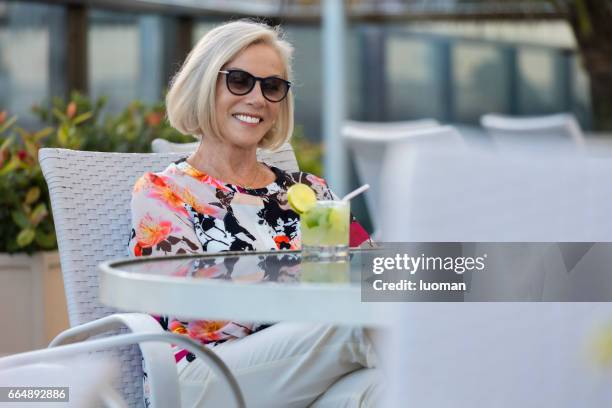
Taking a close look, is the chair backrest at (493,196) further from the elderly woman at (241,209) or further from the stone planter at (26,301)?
the stone planter at (26,301)

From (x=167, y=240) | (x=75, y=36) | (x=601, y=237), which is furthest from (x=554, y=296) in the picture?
(x=75, y=36)

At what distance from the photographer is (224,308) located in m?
1.56

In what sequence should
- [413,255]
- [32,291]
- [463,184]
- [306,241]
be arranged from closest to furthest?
[463,184]
[413,255]
[306,241]
[32,291]

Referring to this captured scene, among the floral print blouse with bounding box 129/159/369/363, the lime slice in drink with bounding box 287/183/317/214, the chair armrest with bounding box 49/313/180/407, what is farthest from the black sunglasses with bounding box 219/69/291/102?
the chair armrest with bounding box 49/313/180/407

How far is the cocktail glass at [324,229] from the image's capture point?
2.04 meters

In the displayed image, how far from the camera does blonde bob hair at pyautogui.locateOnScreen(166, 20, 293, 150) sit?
270 centimetres

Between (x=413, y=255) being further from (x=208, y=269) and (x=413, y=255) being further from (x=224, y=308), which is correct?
(x=208, y=269)

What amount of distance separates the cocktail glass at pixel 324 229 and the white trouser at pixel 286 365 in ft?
0.50

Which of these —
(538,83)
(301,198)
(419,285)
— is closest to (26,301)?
(301,198)

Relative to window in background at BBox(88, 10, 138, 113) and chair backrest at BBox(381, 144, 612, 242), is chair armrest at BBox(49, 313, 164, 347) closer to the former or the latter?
chair backrest at BBox(381, 144, 612, 242)

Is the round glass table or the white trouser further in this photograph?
the white trouser

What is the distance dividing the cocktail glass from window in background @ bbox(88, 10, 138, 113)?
613cm

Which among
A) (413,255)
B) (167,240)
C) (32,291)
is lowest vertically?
(32,291)

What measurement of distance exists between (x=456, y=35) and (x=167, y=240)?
25.2 ft
